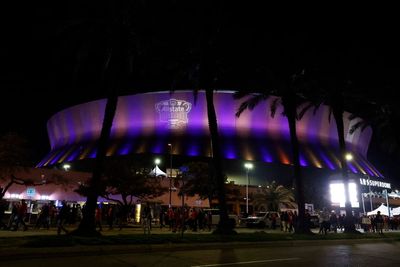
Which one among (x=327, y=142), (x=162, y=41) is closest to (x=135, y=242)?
(x=162, y=41)

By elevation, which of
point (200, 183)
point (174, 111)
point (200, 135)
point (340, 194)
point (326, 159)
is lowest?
point (340, 194)

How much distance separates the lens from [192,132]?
75.8m

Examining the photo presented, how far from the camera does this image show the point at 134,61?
21250 millimetres

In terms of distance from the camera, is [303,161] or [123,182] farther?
[303,161]

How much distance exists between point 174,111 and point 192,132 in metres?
5.77

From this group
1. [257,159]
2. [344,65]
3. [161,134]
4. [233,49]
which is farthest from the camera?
[161,134]

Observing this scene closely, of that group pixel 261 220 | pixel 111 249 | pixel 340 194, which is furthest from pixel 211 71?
pixel 261 220

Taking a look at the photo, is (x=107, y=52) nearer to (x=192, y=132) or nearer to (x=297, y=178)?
(x=297, y=178)

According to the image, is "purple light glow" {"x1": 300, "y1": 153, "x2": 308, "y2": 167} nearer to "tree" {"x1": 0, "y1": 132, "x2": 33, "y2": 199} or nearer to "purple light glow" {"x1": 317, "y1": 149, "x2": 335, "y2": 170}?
"purple light glow" {"x1": 317, "y1": 149, "x2": 335, "y2": 170}

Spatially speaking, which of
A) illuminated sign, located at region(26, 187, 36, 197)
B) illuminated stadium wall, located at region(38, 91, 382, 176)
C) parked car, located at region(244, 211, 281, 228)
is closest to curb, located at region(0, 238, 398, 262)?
parked car, located at region(244, 211, 281, 228)

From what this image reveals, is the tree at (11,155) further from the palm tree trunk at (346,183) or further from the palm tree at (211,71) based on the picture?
the palm tree trunk at (346,183)

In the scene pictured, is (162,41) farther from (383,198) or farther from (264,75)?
(383,198)

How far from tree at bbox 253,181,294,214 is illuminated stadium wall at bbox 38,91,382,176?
12048 mm

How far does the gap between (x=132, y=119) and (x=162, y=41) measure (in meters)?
61.0
